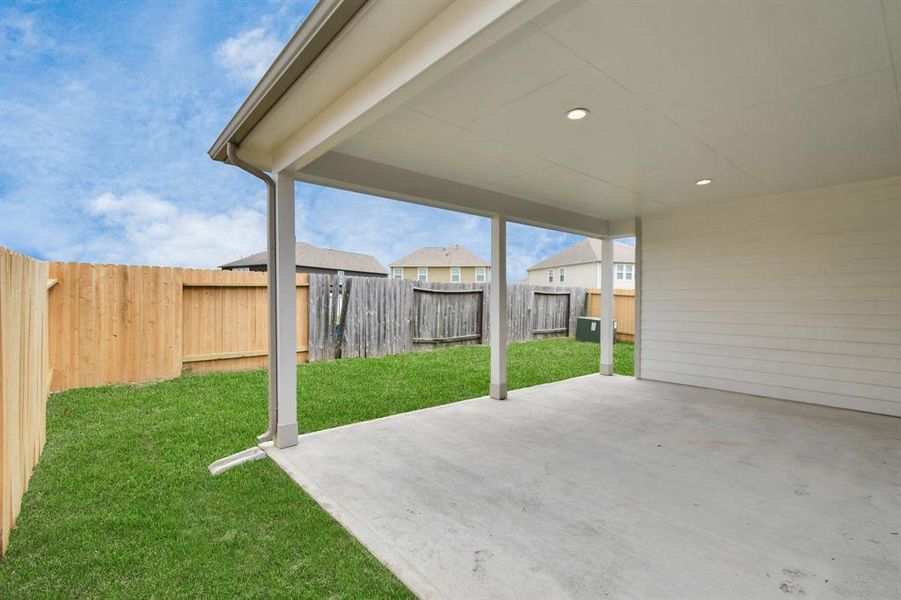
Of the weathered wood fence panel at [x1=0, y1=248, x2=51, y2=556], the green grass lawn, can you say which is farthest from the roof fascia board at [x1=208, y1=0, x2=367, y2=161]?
the green grass lawn

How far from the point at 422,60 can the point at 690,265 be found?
17.7 ft

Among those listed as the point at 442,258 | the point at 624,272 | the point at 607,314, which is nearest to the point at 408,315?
the point at 607,314

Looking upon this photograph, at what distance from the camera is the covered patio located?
189cm

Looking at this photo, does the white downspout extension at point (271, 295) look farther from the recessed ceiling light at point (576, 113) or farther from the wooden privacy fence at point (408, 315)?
the wooden privacy fence at point (408, 315)

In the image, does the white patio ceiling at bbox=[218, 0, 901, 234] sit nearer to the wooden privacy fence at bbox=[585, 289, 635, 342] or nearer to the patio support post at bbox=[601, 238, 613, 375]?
the patio support post at bbox=[601, 238, 613, 375]

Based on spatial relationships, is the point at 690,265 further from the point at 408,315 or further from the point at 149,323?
the point at 149,323

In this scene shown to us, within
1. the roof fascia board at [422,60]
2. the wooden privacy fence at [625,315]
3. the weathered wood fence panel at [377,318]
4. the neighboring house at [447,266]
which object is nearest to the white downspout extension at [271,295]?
the roof fascia board at [422,60]

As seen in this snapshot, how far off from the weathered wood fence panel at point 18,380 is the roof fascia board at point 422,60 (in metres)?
1.79

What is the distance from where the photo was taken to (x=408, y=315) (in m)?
8.50

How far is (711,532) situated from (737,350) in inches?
158

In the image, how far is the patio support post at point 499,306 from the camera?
509 centimetres

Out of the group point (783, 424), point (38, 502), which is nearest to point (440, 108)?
point (38, 502)

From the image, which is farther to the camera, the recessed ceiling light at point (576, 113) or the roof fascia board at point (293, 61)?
the recessed ceiling light at point (576, 113)

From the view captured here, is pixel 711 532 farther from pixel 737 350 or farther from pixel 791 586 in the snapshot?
pixel 737 350
